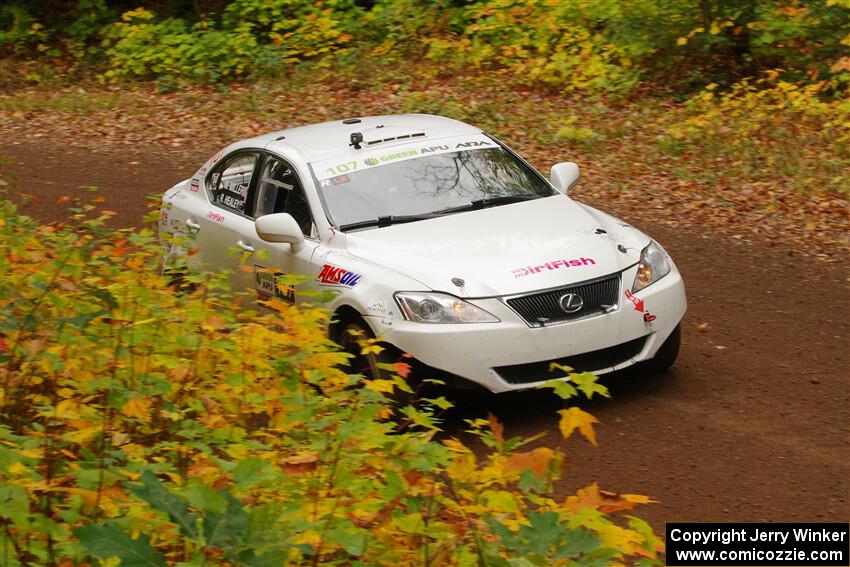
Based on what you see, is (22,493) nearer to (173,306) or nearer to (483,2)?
(173,306)

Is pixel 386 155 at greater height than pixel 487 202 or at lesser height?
greater

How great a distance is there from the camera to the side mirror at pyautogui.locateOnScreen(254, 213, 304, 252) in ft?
25.0

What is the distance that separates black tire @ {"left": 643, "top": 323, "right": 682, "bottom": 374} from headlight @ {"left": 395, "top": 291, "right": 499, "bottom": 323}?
1.30 meters

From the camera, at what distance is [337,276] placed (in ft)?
23.9

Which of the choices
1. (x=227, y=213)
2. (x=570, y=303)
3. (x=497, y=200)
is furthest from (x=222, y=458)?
(x=227, y=213)

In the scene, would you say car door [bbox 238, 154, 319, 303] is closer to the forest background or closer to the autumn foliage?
the forest background

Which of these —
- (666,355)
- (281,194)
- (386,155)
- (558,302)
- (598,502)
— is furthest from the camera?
(281,194)

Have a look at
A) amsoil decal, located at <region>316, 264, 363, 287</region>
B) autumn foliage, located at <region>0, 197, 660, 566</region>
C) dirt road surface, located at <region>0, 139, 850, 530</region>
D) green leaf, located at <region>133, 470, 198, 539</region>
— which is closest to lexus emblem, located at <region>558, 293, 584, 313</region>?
dirt road surface, located at <region>0, 139, 850, 530</region>

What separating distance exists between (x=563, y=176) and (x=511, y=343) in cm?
225

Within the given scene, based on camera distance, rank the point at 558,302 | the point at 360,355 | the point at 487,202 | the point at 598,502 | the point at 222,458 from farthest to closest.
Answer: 1. the point at 487,202
2. the point at 360,355
3. the point at 558,302
4. the point at 222,458
5. the point at 598,502

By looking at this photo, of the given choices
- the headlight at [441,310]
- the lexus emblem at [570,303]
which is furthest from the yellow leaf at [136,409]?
the lexus emblem at [570,303]

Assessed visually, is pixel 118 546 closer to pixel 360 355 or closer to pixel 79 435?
pixel 79 435

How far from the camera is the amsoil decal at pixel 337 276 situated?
7137mm

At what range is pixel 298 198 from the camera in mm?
8109
